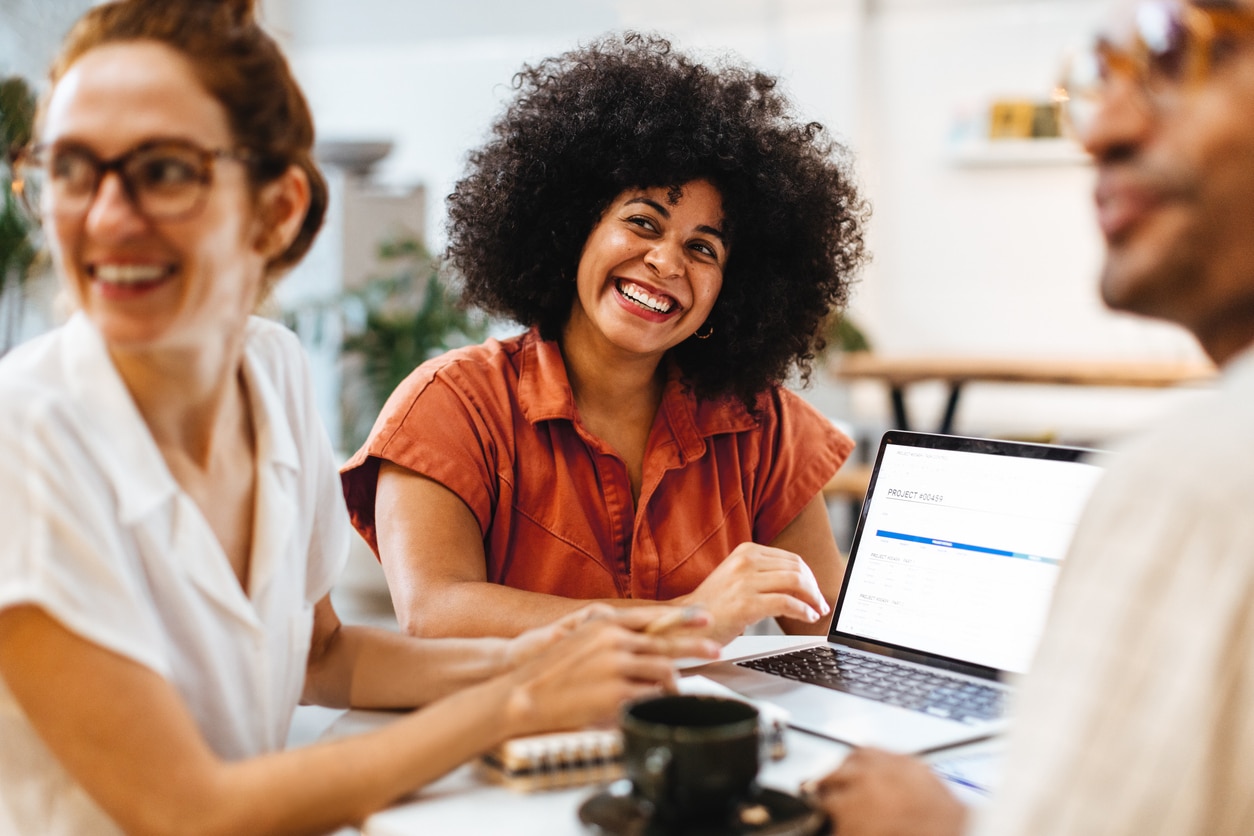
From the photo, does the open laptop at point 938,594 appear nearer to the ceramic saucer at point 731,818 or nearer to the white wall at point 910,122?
the ceramic saucer at point 731,818

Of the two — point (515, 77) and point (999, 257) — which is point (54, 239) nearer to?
point (515, 77)

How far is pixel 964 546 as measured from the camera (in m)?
1.45

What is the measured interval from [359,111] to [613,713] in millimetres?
6217

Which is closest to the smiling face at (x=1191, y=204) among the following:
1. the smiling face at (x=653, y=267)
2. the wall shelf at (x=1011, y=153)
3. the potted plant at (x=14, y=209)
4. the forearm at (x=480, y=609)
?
the forearm at (x=480, y=609)

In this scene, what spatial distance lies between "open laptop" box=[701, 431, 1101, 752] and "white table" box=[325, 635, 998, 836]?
0.34 feet

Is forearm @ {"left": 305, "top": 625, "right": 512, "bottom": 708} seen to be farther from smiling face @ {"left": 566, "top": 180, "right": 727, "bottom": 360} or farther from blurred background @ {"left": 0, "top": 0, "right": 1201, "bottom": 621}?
blurred background @ {"left": 0, "top": 0, "right": 1201, "bottom": 621}

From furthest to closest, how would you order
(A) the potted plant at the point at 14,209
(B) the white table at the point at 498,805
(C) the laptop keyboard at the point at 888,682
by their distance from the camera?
(A) the potted plant at the point at 14,209 < (C) the laptop keyboard at the point at 888,682 < (B) the white table at the point at 498,805

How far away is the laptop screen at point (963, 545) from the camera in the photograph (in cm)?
139

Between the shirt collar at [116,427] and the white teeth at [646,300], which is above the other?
the white teeth at [646,300]

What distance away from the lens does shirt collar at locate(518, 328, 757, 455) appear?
6.03 ft

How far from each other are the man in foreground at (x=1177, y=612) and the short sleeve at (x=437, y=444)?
1.11 metres

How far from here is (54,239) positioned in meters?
1.07

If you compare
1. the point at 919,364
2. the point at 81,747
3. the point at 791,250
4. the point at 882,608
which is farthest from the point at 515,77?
the point at 919,364

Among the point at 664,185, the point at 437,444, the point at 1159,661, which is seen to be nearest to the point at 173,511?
the point at 437,444
